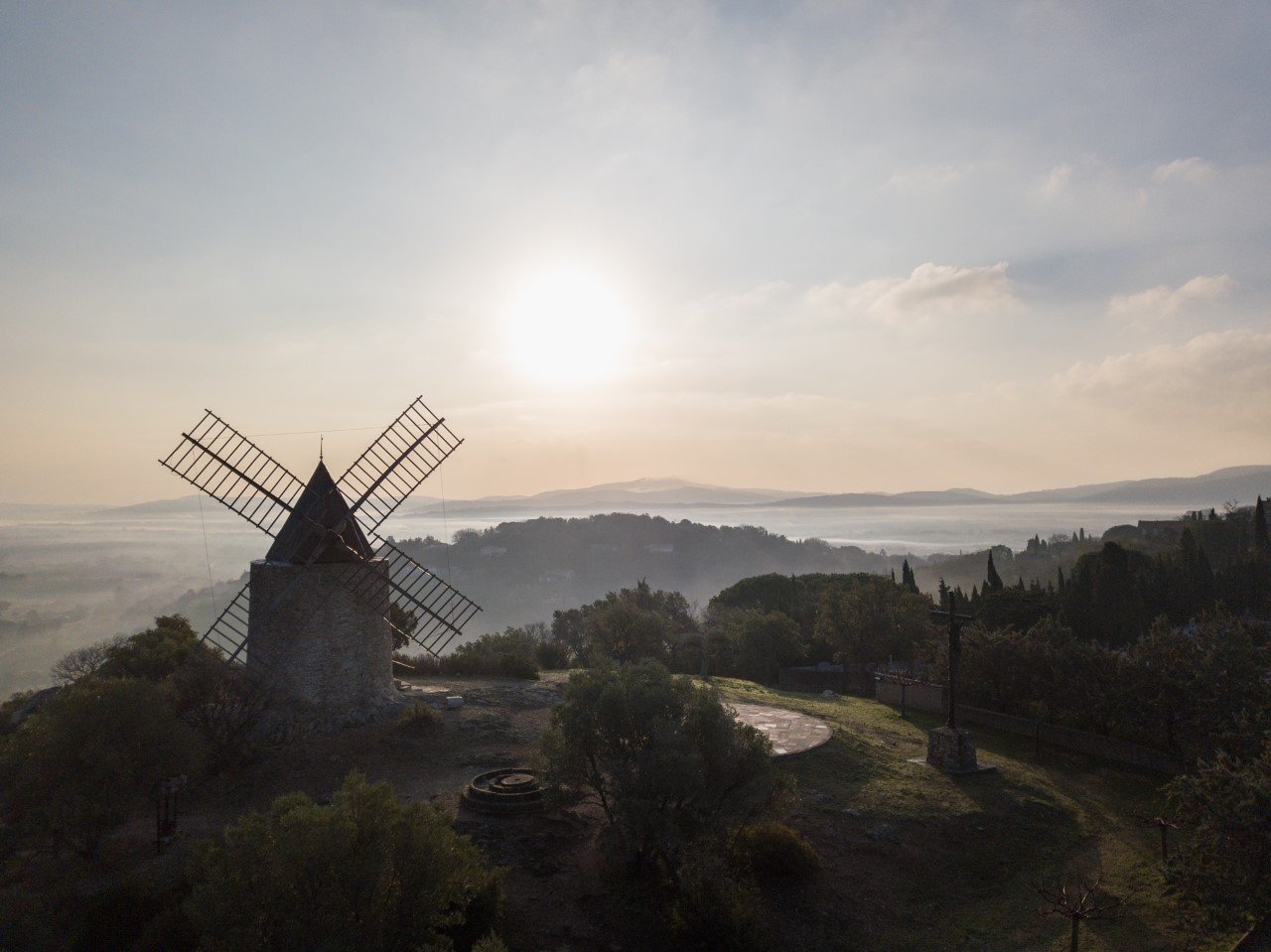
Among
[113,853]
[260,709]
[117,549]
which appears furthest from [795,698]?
[117,549]

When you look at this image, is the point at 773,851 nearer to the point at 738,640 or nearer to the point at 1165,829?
the point at 1165,829

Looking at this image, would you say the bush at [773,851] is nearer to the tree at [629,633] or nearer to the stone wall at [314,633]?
the stone wall at [314,633]

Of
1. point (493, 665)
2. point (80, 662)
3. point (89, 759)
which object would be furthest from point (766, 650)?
point (80, 662)

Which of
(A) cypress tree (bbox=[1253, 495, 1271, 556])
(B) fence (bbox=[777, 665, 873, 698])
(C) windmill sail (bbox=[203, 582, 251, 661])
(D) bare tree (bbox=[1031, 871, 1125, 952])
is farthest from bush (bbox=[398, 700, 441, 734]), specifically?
(A) cypress tree (bbox=[1253, 495, 1271, 556])

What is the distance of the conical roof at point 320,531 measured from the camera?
65.5ft

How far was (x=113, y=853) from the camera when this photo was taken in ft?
45.7

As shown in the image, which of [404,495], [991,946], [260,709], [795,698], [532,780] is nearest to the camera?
[991,946]

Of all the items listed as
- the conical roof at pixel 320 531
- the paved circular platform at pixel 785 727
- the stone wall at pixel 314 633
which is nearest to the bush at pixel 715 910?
the paved circular platform at pixel 785 727

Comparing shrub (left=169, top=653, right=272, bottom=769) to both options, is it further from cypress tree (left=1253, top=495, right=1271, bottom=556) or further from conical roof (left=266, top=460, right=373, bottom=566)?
cypress tree (left=1253, top=495, right=1271, bottom=556)

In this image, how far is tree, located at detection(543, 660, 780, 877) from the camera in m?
12.3

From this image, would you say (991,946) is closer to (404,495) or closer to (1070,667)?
(1070,667)

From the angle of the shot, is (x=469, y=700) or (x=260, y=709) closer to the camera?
A: (x=260, y=709)

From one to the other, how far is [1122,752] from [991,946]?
1214 centimetres

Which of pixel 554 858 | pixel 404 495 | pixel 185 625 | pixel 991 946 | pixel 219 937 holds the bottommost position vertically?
pixel 991 946
